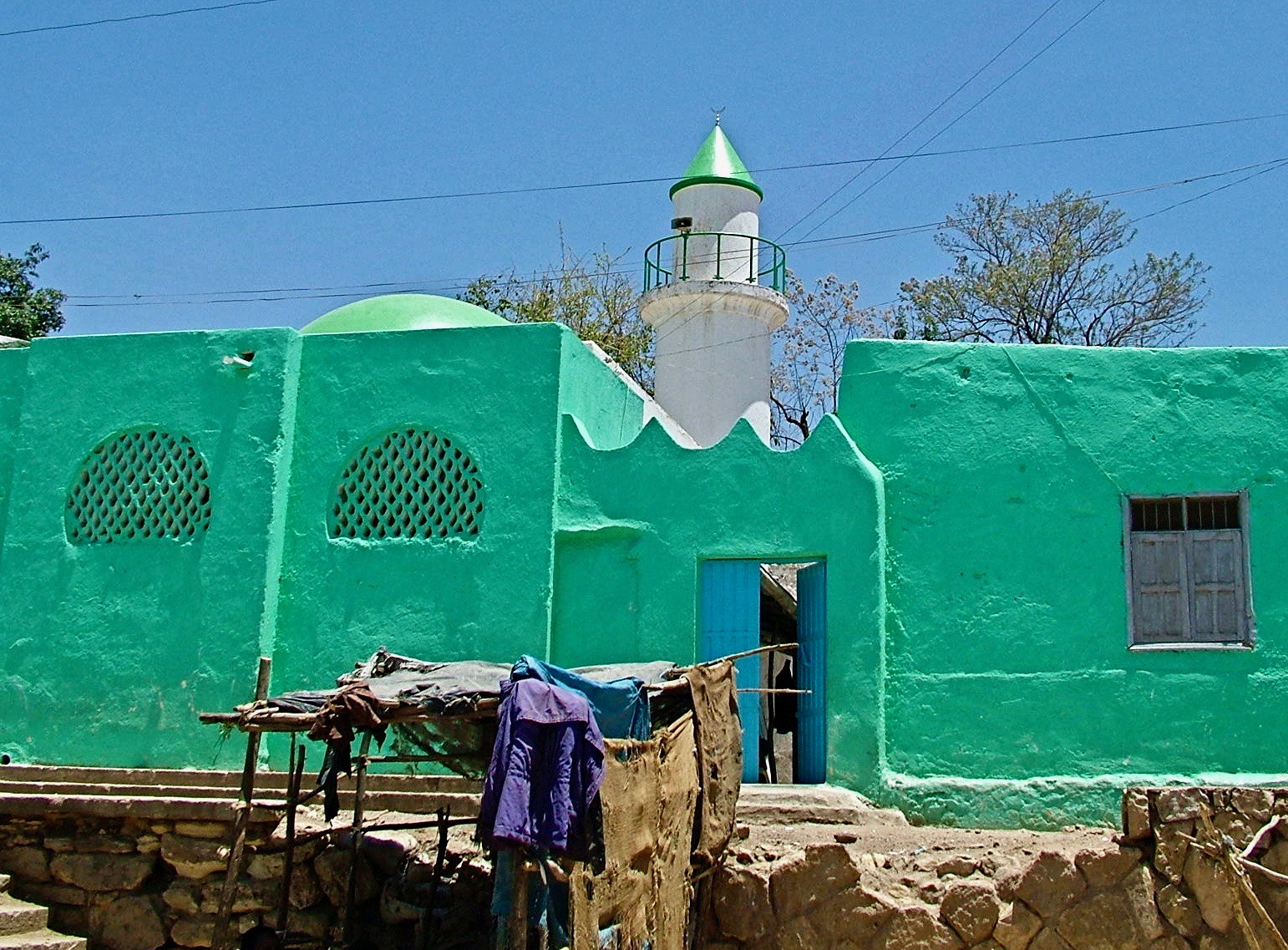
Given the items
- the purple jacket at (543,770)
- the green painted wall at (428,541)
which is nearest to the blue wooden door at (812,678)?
the green painted wall at (428,541)

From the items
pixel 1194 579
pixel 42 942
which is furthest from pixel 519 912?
pixel 1194 579

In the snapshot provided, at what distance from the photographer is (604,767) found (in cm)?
717

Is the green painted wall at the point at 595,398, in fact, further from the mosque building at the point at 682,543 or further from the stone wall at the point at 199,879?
the stone wall at the point at 199,879

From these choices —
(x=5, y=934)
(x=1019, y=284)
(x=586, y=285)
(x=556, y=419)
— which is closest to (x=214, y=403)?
(x=556, y=419)

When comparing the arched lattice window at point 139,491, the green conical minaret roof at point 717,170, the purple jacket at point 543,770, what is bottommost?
the purple jacket at point 543,770

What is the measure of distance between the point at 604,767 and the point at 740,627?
14.7ft

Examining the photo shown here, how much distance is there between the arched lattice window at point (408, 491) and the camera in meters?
12.3

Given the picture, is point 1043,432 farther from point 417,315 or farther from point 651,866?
point 417,315

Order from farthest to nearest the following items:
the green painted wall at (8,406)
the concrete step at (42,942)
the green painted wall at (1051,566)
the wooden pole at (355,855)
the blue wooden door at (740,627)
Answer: the green painted wall at (8,406)
the blue wooden door at (740,627)
the green painted wall at (1051,566)
the concrete step at (42,942)
the wooden pole at (355,855)

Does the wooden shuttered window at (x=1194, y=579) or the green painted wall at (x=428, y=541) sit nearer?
the wooden shuttered window at (x=1194, y=579)

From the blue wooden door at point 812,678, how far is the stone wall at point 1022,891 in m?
1.27

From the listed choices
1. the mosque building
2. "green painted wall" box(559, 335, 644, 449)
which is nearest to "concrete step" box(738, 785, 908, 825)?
the mosque building

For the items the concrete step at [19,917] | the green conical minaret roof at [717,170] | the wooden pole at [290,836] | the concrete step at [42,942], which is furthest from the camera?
the green conical minaret roof at [717,170]

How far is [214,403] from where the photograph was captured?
12.8 meters
